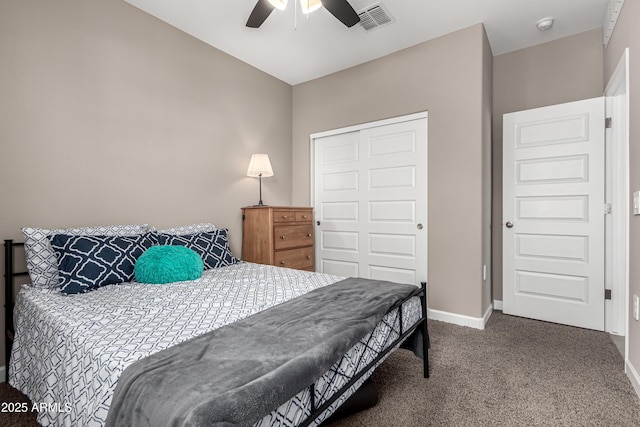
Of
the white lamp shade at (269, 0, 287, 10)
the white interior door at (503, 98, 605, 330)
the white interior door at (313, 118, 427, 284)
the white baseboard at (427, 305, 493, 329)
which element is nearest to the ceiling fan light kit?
the white lamp shade at (269, 0, 287, 10)

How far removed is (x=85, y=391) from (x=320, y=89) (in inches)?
141

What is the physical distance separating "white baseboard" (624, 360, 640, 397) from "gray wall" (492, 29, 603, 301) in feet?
4.31

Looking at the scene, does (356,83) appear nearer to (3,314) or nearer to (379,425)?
(379,425)

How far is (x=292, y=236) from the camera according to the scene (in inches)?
131

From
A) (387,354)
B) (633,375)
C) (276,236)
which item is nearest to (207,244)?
(276,236)

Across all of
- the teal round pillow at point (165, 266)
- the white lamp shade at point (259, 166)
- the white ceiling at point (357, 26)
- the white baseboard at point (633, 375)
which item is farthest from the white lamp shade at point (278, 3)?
the white baseboard at point (633, 375)

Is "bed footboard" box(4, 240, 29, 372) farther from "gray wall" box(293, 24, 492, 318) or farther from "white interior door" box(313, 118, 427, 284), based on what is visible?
"gray wall" box(293, 24, 492, 318)

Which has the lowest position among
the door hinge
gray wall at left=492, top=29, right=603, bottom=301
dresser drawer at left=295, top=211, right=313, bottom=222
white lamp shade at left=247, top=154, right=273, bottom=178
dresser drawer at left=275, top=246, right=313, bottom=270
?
dresser drawer at left=275, top=246, right=313, bottom=270

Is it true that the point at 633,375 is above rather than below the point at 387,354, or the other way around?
below

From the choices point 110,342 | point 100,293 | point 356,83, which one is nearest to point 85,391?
point 110,342

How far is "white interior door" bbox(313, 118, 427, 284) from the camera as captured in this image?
3133 millimetres

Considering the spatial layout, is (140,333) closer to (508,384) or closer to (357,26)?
(508,384)

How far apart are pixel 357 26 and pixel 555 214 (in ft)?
8.24

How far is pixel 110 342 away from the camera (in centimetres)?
108
